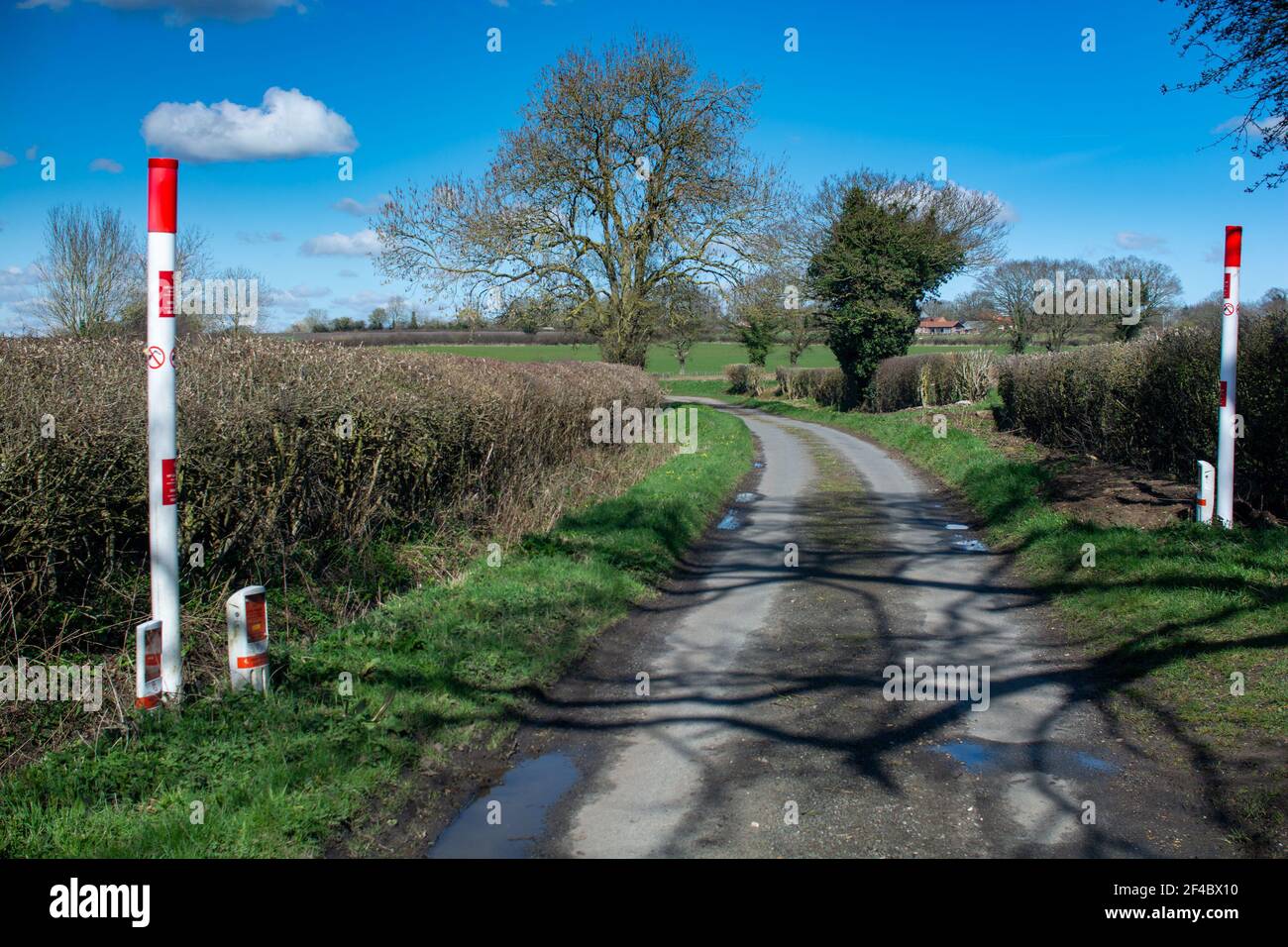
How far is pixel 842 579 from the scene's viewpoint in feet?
32.9

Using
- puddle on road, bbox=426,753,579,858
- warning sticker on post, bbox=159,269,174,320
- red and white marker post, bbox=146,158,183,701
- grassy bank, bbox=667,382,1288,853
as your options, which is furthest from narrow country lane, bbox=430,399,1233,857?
warning sticker on post, bbox=159,269,174,320

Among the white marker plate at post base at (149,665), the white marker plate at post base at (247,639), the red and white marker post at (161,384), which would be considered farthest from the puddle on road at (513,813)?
the red and white marker post at (161,384)

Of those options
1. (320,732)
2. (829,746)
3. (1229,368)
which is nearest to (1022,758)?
(829,746)

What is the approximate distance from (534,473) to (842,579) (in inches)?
204

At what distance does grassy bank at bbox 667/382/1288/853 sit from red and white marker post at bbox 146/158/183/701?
5577 millimetres

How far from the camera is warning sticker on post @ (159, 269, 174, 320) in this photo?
5176 mm

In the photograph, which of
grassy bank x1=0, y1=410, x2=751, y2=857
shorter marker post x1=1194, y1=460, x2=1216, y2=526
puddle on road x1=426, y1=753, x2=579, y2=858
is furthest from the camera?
shorter marker post x1=1194, y1=460, x2=1216, y2=526

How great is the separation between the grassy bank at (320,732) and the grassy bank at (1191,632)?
3.96m

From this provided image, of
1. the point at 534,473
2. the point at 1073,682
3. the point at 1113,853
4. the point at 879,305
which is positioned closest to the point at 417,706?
the point at 1113,853

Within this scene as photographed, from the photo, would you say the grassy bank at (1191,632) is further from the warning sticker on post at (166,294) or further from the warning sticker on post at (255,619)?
the warning sticker on post at (166,294)

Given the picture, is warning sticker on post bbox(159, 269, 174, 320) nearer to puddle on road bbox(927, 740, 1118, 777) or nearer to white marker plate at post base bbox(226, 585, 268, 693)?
white marker plate at post base bbox(226, 585, 268, 693)

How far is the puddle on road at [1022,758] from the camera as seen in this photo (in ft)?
17.1

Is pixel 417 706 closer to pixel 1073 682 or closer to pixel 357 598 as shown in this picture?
pixel 357 598

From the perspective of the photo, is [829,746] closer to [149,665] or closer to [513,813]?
[513,813]
